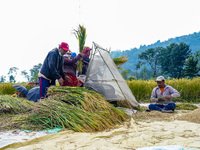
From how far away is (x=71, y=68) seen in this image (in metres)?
5.05

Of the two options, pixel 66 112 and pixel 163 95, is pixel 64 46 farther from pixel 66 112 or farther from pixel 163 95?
pixel 163 95

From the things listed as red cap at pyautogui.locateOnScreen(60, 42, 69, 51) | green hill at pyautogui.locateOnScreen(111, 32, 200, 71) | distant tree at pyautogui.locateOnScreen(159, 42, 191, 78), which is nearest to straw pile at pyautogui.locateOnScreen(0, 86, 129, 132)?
red cap at pyautogui.locateOnScreen(60, 42, 69, 51)

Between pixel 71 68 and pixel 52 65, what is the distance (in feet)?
3.29

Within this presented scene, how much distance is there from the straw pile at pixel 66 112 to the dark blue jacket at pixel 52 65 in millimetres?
573

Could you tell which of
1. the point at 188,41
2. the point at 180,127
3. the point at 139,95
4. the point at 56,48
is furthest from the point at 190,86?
the point at 188,41

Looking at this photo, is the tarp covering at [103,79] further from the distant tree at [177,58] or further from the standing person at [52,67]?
the distant tree at [177,58]

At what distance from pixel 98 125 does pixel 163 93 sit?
9.75ft

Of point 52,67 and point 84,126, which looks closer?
point 84,126

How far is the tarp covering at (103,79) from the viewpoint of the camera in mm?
4148

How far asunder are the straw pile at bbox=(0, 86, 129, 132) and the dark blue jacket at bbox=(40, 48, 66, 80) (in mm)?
573

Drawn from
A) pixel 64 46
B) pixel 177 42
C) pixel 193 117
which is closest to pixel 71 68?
pixel 64 46

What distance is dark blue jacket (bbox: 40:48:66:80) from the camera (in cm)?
411

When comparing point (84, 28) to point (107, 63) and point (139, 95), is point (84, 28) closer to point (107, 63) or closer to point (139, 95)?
point (107, 63)

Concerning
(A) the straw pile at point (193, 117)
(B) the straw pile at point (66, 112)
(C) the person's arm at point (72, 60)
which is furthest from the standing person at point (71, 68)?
(A) the straw pile at point (193, 117)
